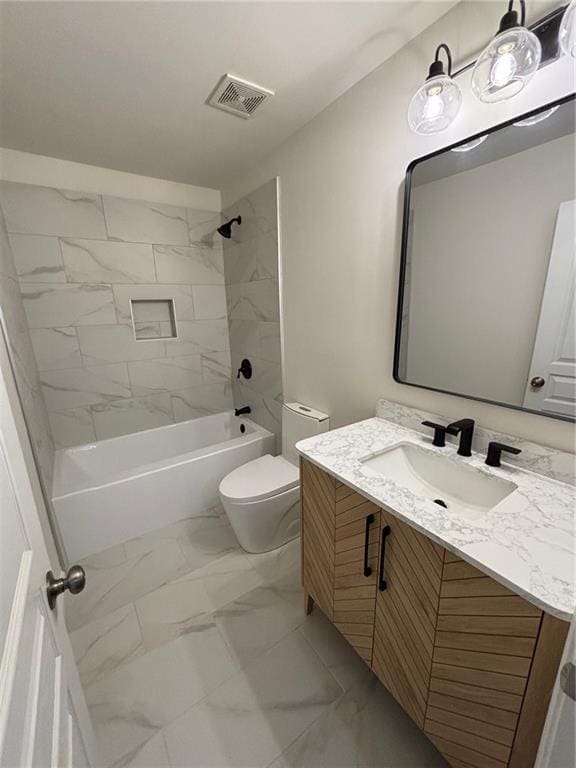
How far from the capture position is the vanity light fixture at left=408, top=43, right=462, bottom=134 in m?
0.94

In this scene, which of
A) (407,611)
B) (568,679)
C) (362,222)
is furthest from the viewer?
(362,222)

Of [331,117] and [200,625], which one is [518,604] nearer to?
[200,625]

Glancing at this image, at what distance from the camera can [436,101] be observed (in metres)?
0.96

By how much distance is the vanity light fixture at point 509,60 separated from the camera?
783 millimetres

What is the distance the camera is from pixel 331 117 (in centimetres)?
147

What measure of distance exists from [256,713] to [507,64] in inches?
83.6

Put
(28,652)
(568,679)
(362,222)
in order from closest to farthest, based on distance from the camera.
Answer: (568,679), (28,652), (362,222)

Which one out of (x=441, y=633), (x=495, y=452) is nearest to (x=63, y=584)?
(x=441, y=633)

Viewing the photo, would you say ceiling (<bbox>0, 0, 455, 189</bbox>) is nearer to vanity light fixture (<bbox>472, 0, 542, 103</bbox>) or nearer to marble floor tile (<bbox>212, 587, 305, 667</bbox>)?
vanity light fixture (<bbox>472, 0, 542, 103</bbox>)

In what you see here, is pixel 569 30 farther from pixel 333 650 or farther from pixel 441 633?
pixel 333 650

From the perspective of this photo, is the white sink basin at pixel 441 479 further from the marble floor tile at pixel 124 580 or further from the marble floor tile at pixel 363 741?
the marble floor tile at pixel 124 580

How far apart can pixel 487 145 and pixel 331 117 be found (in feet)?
2.66

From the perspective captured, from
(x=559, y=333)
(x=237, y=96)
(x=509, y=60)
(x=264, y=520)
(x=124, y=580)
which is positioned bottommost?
(x=124, y=580)

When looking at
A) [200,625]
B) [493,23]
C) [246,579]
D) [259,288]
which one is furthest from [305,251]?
[200,625]
